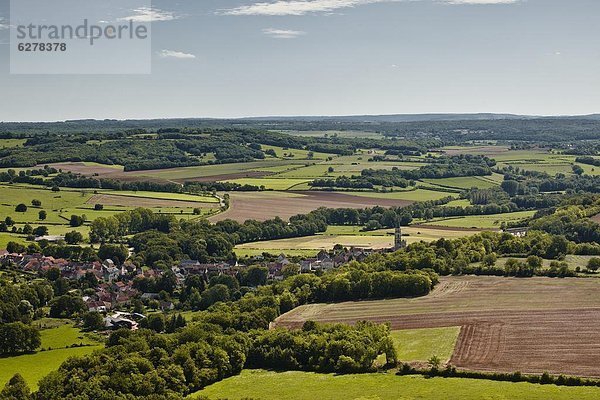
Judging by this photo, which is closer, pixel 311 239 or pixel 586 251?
pixel 586 251

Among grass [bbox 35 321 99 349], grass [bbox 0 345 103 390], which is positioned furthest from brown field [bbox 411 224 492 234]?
grass [bbox 0 345 103 390]

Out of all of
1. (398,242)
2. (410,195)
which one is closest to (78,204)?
Result: (398,242)

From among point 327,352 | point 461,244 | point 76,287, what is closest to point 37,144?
point 76,287

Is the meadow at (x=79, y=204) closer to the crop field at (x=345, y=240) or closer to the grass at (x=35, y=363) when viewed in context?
the crop field at (x=345, y=240)

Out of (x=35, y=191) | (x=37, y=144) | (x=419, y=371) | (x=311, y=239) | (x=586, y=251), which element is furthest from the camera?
(x=37, y=144)

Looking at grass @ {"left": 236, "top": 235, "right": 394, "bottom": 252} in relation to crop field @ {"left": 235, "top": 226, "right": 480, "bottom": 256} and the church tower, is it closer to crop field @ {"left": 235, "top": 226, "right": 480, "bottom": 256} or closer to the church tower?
crop field @ {"left": 235, "top": 226, "right": 480, "bottom": 256}

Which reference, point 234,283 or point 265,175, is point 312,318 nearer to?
point 234,283

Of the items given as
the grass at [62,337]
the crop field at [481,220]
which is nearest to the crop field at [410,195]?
the crop field at [481,220]
